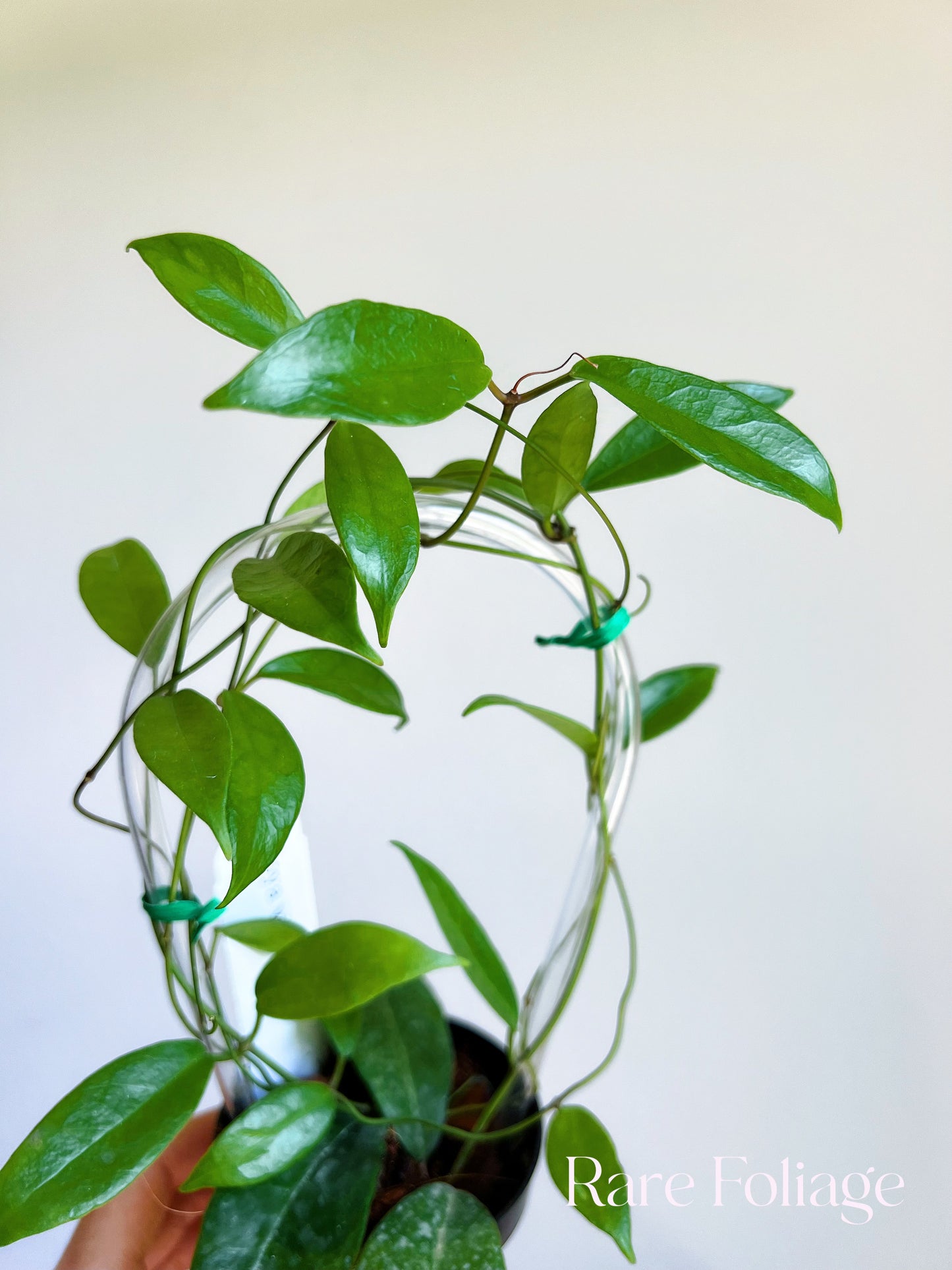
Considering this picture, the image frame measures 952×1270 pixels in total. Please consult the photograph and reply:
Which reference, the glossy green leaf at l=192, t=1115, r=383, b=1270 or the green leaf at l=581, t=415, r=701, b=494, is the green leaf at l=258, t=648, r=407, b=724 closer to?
the green leaf at l=581, t=415, r=701, b=494

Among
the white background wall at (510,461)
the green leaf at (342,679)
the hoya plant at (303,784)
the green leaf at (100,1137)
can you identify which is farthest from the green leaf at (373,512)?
the white background wall at (510,461)

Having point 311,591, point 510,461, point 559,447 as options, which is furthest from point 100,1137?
point 510,461

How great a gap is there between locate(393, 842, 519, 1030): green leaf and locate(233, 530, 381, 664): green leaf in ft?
1.02

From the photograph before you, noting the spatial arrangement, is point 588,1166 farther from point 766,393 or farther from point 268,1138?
point 766,393

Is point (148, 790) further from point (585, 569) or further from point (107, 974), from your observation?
point (107, 974)

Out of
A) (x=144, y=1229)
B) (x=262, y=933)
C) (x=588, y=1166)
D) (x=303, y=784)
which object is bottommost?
(x=144, y=1229)

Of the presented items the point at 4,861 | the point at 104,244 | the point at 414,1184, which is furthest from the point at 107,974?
the point at 104,244

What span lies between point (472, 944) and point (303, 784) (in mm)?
278

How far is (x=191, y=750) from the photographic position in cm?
47

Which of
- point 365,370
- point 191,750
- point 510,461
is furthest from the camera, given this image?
point 510,461

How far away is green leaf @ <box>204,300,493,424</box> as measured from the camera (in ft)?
1.11

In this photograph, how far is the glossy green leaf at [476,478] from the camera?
1.90ft

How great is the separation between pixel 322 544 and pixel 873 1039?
92 cm

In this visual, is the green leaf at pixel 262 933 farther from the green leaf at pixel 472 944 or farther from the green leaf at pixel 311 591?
the green leaf at pixel 311 591
